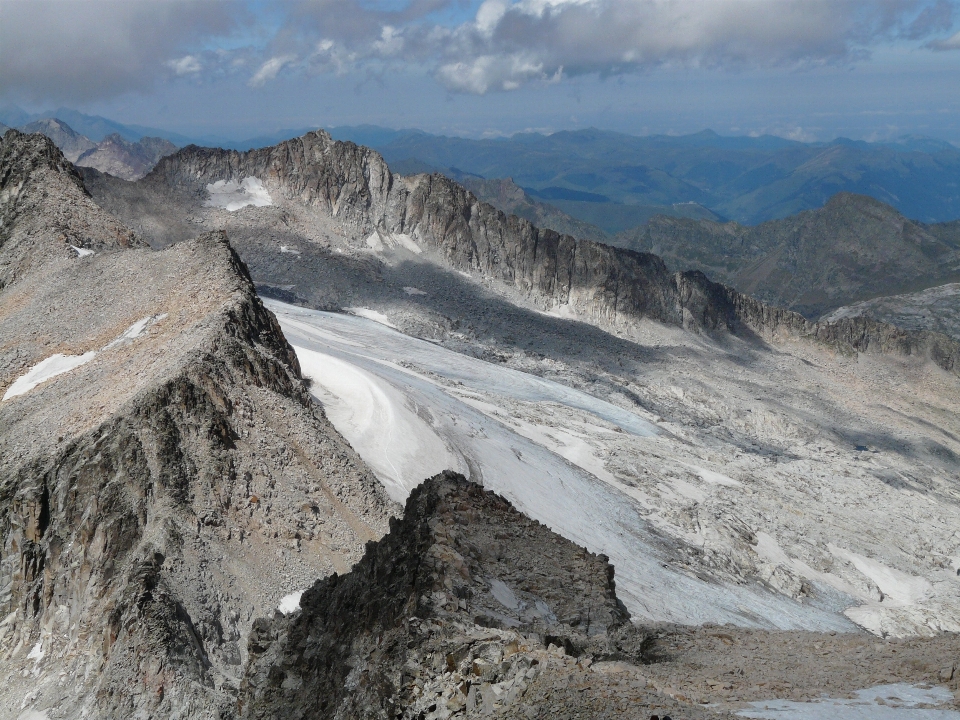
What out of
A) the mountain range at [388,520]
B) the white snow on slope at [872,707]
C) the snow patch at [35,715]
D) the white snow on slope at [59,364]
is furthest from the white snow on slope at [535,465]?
the white snow on slope at [872,707]

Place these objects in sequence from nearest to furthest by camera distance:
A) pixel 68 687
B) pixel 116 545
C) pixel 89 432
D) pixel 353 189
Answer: pixel 68 687 < pixel 116 545 < pixel 89 432 < pixel 353 189

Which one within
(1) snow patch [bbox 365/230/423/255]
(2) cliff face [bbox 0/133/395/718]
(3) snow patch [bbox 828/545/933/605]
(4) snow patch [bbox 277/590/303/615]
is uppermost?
(2) cliff face [bbox 0/133/395/718]

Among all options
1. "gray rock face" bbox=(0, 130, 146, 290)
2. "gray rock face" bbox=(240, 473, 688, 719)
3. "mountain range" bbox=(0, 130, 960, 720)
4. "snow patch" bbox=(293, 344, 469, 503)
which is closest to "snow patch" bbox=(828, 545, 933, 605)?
"mountain range" bbox=(0, 130, 960, 720)

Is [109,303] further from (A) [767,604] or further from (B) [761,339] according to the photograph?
(B) [761,339]

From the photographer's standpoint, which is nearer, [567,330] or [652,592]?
[652,592]

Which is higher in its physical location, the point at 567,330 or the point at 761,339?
the point at 567,330

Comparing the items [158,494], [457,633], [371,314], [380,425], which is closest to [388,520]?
[158,494]

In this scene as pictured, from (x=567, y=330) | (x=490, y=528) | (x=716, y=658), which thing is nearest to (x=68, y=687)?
(x=490, y=528)

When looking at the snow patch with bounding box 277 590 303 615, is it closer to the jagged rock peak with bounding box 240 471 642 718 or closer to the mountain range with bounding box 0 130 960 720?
the mountain range with bounding box 0 130 960 720
